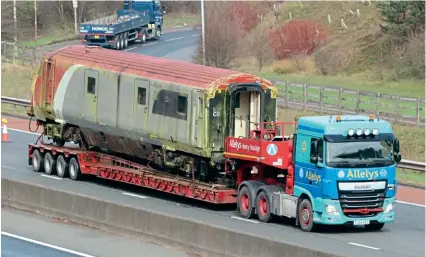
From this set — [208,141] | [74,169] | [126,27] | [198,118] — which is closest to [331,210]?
[208,141]

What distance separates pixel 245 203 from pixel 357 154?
11.3 feet

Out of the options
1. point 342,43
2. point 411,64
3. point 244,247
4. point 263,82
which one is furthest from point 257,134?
point 342,43

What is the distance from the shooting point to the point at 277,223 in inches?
950

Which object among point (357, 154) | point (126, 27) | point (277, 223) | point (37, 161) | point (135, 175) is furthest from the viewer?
point (126, 27)

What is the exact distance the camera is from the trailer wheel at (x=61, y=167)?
3054 centimetres

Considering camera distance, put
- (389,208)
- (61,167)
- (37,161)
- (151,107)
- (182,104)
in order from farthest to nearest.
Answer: (37,161)
(61,167)
(151,107)
(182,104)
(389,208)

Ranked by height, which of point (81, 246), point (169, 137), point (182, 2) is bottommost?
point (81, 246)

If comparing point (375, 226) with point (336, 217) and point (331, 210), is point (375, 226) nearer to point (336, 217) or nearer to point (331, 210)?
point (336, 217)

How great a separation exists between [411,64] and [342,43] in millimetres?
8519

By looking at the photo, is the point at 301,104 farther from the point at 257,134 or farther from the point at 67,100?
the point at 257,134

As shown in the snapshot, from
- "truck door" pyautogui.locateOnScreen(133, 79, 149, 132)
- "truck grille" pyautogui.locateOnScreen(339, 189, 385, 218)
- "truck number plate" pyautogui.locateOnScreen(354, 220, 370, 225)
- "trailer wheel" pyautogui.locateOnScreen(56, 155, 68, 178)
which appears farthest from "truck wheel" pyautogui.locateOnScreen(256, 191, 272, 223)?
"trailer wheel" pyautogui.locateOnScreen(56, 155, 68, 178)

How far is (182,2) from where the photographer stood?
290 ft

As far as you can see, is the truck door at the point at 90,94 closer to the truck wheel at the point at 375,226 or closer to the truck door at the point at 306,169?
the truck door at the point at 306,169

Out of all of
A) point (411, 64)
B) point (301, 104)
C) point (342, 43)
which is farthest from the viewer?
point (342, 43)
